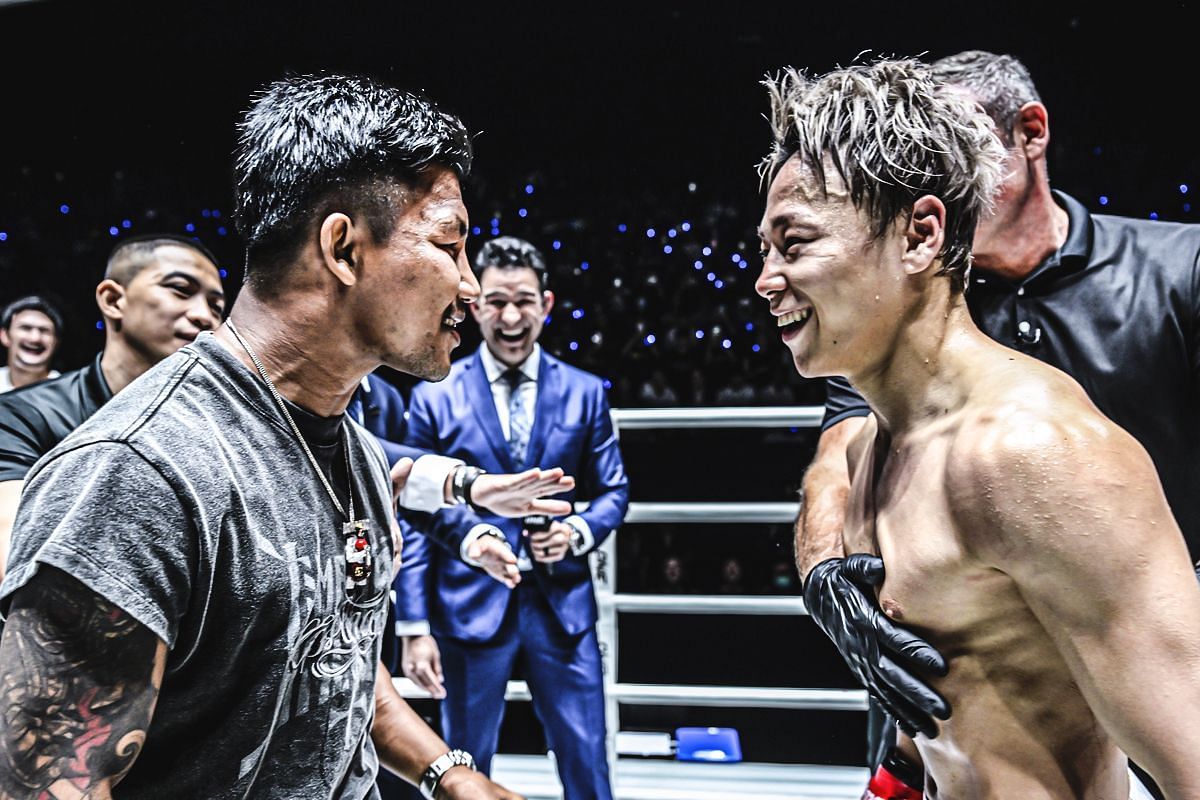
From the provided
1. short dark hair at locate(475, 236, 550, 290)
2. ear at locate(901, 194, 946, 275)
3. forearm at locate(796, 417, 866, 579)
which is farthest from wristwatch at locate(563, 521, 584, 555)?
ear at locate(901, 194, 946, 275)

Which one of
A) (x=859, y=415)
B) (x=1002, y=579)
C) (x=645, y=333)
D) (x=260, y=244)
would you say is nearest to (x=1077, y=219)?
(x=859, y=415)

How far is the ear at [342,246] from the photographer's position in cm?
108

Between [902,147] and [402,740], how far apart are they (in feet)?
3.26

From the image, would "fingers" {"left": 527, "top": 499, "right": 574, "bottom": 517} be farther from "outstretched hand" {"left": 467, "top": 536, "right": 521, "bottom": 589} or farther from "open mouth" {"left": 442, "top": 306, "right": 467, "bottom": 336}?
"open mouth" {"left": 442, "top": 306, "right": 467, "bottom": 336}

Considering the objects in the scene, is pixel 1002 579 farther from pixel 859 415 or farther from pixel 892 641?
pixel 859 415

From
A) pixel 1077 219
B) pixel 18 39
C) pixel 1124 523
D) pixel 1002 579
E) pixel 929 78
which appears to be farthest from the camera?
pixel 18 39

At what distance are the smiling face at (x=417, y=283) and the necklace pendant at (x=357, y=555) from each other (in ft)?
0.64

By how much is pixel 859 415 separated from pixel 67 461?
4.24 feet

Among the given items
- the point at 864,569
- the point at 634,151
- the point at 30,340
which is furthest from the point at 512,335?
the point at 634,151

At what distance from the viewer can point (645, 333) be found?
5.17 metres

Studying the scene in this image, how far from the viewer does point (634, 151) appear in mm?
5301

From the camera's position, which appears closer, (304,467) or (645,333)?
(304,467)

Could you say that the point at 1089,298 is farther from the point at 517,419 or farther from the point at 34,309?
the point at 34,309

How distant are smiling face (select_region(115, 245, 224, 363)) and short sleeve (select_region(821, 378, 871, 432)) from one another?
4.50 ft
